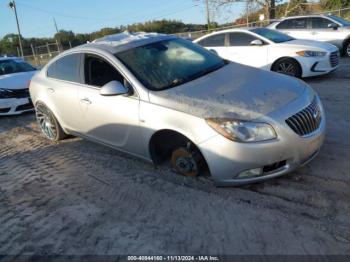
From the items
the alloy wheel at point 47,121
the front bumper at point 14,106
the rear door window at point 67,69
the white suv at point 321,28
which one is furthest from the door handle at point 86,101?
the white suv at point 321,28

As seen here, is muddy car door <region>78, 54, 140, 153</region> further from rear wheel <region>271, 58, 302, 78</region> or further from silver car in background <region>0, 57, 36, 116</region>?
rear wheel <region>271, 58, 302, 78</region>

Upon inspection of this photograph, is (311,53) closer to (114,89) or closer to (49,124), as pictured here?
(114,89)

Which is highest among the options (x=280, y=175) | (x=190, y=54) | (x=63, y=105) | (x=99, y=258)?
(x=190, y=54)

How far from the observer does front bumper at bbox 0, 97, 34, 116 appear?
8859 millimetres

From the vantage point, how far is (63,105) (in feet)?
18.6

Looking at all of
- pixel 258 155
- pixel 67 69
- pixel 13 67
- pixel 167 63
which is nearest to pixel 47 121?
pixel 67 69

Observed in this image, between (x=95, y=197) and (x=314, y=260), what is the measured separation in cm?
244

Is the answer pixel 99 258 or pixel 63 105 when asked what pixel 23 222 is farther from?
pixel 63 105

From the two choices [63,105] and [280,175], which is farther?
[63,105]

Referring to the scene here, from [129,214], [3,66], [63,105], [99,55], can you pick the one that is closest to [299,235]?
[129,214]

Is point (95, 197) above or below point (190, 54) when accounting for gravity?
below

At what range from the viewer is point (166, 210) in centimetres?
372

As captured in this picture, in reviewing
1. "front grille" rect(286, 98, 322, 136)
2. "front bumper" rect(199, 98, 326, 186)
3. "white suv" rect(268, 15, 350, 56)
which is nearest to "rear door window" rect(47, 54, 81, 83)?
"front bumper" rect(199, 98, 326, 186)

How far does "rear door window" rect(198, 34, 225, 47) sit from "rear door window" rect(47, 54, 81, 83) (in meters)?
5.52
